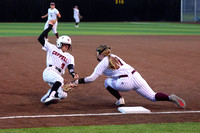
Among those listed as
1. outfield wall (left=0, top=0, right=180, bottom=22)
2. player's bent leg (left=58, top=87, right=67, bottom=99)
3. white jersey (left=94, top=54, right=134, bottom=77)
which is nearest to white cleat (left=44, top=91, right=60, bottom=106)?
player's bent leg (left=58, top=87, right=67, bottom=99)

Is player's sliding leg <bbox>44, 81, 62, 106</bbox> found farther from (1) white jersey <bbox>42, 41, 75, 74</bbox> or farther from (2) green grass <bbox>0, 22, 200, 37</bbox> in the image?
(2) green grass <bbox>0, 22, 200, 37</bbox>

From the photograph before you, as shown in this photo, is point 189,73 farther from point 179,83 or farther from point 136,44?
point 136,44

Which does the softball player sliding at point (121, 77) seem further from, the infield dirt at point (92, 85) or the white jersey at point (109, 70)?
the infield dirt at point (92, 85)

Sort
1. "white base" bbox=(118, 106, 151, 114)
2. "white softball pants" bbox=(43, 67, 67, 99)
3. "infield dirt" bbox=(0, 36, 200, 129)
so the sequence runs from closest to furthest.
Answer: "infield dirt" bbox=(0, 36, 200, 129) → "white base" bbox=(118, 106, 151, 114) → "white softball pants" bbox=(43, 67, 67, 99)

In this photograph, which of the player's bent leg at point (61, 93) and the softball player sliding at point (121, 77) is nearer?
the softball player sliding at point (121, 77)

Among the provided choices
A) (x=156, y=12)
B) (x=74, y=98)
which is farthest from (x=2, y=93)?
(x=156, y=12)

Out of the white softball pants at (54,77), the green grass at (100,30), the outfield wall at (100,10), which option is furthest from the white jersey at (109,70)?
the outfield wall at (100,10)

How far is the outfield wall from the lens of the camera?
Answer: 4794 centimetres

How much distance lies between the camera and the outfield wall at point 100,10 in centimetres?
4794

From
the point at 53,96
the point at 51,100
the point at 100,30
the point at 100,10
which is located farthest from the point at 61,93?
the point at 100,10

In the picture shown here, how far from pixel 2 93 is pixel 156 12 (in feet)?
151

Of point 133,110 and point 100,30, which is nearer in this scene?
point 133,110

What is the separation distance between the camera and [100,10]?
5228 cm

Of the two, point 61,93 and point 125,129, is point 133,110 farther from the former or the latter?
point 61,93
